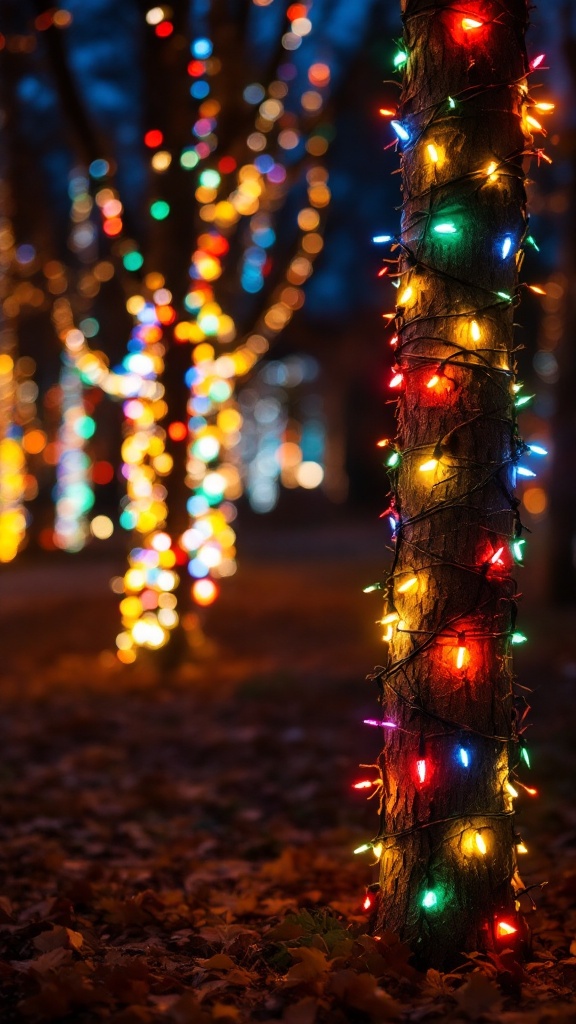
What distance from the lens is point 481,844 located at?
11.2ft

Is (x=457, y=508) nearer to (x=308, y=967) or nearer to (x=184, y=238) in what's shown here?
(x=308, y=967)

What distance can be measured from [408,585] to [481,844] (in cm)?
88

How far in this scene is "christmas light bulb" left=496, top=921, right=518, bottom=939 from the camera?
11.2ft

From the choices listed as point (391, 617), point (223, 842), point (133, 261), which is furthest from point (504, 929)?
point (133, 261)

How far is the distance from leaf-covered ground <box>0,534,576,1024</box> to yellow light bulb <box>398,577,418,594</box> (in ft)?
3.78

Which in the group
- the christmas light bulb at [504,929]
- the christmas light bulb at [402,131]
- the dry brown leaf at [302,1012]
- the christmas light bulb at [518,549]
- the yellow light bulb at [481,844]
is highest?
the christmas light bulb at [402,131]

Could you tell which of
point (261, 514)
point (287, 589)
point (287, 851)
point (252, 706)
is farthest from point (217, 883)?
point (261, 514)

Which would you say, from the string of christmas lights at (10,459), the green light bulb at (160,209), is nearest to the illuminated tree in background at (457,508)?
the green light bulb at (160,209)

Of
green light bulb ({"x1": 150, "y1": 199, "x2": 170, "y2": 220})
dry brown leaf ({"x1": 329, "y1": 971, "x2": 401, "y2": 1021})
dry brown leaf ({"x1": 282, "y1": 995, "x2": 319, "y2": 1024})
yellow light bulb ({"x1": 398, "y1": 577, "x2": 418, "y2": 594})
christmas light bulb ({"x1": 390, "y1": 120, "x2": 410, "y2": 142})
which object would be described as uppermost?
green light bulb ({"x1": 150, "y1": 199, "x2": 170, "y2": 220})

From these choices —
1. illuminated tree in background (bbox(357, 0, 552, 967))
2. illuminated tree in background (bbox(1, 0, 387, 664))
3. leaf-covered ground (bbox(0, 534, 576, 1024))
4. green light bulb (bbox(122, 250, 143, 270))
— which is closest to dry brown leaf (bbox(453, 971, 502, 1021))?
leaf-covered ground (bbox(0, 534, 576, 1024))

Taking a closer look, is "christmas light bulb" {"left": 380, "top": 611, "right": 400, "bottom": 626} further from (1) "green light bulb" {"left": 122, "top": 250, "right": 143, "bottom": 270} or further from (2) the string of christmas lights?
(2) the string of christmas lights

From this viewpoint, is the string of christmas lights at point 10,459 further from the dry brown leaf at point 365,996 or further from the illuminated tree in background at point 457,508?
the dry brown leaf at point 365,996

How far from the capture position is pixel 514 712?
3.55m

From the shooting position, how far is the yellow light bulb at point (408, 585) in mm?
3510
